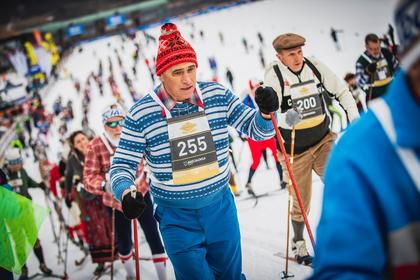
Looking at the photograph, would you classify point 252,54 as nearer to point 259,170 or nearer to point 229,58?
point 229,58

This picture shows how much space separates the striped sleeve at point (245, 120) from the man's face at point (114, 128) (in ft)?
6.48

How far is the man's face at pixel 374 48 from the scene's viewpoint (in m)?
5.20

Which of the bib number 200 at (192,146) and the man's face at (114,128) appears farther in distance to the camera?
the man's face at (114,128)

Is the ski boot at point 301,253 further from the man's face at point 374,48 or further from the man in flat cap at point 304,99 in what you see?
the man's face at point 374,48

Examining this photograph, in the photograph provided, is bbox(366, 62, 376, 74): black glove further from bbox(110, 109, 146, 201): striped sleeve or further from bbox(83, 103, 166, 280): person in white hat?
bbox(110, 109, 146, 201): striped sleeve

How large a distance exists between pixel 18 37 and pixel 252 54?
2212 inches

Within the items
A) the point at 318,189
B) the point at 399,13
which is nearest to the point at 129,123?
→ the point at 399,13

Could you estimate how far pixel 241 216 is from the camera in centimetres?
542

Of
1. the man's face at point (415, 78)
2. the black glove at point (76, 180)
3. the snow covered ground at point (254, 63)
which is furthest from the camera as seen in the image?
the black glove at point (76, 180)

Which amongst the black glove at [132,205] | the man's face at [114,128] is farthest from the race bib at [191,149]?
the man's face at [114,128]

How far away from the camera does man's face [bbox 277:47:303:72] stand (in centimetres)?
313

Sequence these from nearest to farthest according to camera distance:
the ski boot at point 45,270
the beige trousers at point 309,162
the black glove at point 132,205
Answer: the black glove at point 132,205
the beige trousers at point 309,162
the ski boot at point 45,270

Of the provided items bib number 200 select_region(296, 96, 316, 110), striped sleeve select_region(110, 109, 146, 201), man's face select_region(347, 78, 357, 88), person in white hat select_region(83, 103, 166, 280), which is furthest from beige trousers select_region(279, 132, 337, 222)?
man's face select_region(347, 78, 357, 88)

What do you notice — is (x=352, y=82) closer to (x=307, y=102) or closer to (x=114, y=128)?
(x=307, y=102)
